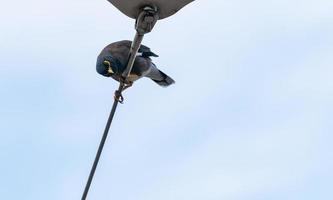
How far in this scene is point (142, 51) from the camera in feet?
17.8

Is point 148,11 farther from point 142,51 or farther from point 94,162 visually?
point 142,51

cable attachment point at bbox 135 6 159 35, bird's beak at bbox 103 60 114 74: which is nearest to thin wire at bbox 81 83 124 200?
cable attachment point at bbox 135 6 159 35

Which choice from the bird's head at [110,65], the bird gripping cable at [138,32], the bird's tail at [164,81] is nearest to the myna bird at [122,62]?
the bird's head at [110,65]

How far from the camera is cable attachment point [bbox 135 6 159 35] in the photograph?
373cm

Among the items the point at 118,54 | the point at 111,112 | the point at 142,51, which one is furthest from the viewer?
the point at 142,51

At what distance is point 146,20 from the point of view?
373 centimetres

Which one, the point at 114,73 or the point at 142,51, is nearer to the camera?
the point at 114,73

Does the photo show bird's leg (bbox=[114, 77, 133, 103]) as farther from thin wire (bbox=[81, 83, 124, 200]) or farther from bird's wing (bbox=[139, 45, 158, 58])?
bird's wing (bbox=[139, 45, 158, 58])

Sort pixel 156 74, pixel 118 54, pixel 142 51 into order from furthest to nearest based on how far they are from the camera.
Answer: pixel 156 74
pixel 142 51
pixel 118 54

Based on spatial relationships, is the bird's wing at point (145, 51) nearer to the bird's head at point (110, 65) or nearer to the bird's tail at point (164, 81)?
the bird's head at point (110, 65)

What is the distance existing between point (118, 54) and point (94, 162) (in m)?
0.91

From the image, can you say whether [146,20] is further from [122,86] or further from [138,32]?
[122,86]

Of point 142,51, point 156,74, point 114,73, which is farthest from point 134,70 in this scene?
point 156,74

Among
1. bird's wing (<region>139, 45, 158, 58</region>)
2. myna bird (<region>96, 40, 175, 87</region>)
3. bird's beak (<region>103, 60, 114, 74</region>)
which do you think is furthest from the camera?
bird's wing (<region>139, 45, 158, 58</region>)
